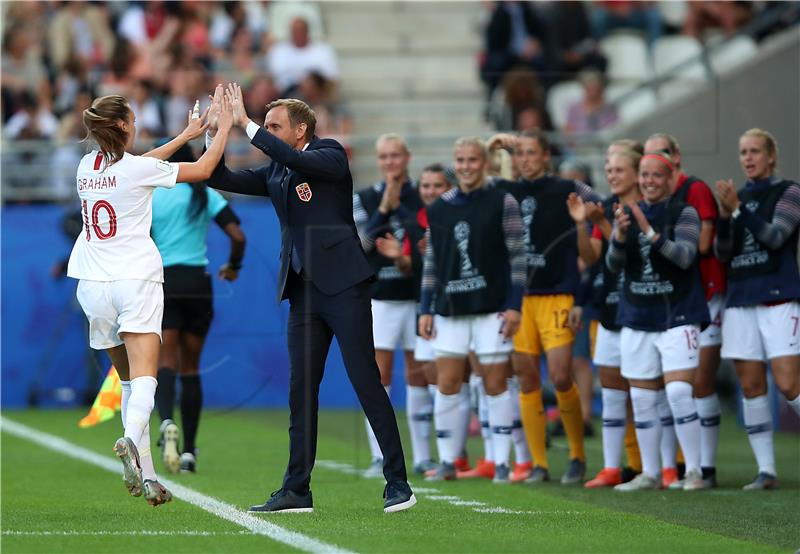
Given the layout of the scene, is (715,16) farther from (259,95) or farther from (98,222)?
(98,222)

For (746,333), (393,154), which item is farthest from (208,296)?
(746,333)

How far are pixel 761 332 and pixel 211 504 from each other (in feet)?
11.5

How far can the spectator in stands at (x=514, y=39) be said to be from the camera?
63.1 ft

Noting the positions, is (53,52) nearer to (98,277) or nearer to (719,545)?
(98,277)

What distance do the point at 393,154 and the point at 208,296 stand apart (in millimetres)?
1568

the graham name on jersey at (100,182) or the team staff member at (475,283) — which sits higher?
the graham name on jersey at (100,182)

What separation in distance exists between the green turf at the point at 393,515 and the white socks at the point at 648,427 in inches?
15.6

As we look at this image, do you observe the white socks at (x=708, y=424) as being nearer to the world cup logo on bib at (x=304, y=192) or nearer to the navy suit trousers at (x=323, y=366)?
the navy suit trousers at (x=323, y=366)

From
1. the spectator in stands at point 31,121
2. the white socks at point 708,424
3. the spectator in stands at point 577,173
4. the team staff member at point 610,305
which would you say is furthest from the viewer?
the spectator in stands at point 31,121

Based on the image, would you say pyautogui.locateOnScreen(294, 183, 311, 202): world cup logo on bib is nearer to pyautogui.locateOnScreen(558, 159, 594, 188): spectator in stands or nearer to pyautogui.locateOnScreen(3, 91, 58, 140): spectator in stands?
pyautogui.locateOnScreen(558, 159, 594, 188): spectator in stands

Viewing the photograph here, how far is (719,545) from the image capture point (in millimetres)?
6703

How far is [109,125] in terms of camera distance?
737 cm

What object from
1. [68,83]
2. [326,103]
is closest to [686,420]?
[326,103]

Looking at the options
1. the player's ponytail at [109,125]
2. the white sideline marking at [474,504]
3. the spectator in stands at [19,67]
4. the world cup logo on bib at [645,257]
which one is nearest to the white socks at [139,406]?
the player's ponytail at [109,125]
